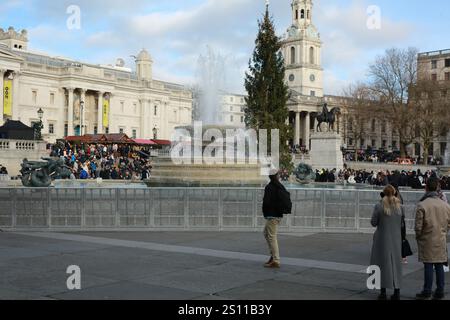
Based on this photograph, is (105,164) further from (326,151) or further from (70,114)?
(70,114)

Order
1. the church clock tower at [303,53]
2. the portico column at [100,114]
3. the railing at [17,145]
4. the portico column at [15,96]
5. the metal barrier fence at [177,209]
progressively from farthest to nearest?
1. the church clock tower at [303,53]
2. the portico column at [100,114]
3. the portico column at [15,96]
4. the railing at [17,145]
5. the metal barrier fence at [177,209]

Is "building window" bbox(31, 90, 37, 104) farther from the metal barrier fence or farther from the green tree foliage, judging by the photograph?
the metal barrier fence

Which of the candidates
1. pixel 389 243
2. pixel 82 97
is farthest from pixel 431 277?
pixel 82 97

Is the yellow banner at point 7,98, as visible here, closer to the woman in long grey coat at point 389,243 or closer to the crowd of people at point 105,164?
the crowd of people at point 105,164

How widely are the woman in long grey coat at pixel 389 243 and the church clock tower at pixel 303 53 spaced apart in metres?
115

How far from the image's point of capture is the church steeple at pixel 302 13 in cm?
12288

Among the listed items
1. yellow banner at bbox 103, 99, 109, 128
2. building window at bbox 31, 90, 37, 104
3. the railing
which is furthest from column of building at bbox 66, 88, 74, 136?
the railing

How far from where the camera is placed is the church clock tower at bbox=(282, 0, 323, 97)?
122438mm

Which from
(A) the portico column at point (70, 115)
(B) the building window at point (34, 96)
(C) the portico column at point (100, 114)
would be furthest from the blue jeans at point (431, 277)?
(C) the portico column at point (100, 114)

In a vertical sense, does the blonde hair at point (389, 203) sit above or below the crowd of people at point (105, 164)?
below

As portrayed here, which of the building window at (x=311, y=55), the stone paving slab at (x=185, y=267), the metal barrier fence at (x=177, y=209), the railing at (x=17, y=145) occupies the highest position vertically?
the building window at (x=311, y=55)

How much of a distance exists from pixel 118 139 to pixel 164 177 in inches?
1241
